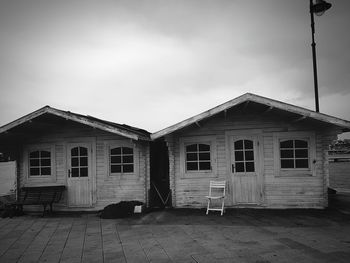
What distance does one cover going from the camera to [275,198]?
8.73 m

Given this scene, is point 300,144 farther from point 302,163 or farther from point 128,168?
point 128,168

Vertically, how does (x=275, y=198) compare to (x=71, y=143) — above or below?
below

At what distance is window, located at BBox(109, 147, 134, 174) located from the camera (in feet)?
31.3

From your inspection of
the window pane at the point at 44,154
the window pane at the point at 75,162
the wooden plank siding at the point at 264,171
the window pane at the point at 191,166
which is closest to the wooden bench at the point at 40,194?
the window pane at the point at 75,162

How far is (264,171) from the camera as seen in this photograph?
8.79 m

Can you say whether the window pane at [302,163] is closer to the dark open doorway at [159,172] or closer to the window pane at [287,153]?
the window pane at [287,153]

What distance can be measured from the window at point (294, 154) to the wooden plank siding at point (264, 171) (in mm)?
294

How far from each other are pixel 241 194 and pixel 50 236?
18.7 feet

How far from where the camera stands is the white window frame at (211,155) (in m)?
9.08

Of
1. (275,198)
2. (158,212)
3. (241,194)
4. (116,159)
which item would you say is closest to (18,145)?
(116,159)

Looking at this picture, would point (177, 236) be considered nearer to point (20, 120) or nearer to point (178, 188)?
point (178, 188)

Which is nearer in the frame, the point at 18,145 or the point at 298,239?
the point at 298,239

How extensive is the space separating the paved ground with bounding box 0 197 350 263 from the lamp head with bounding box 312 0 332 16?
671 cm

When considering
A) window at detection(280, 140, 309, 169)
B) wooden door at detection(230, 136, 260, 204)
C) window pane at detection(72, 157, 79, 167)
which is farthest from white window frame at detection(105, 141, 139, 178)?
window at detection(280, 140, 309, 169)
